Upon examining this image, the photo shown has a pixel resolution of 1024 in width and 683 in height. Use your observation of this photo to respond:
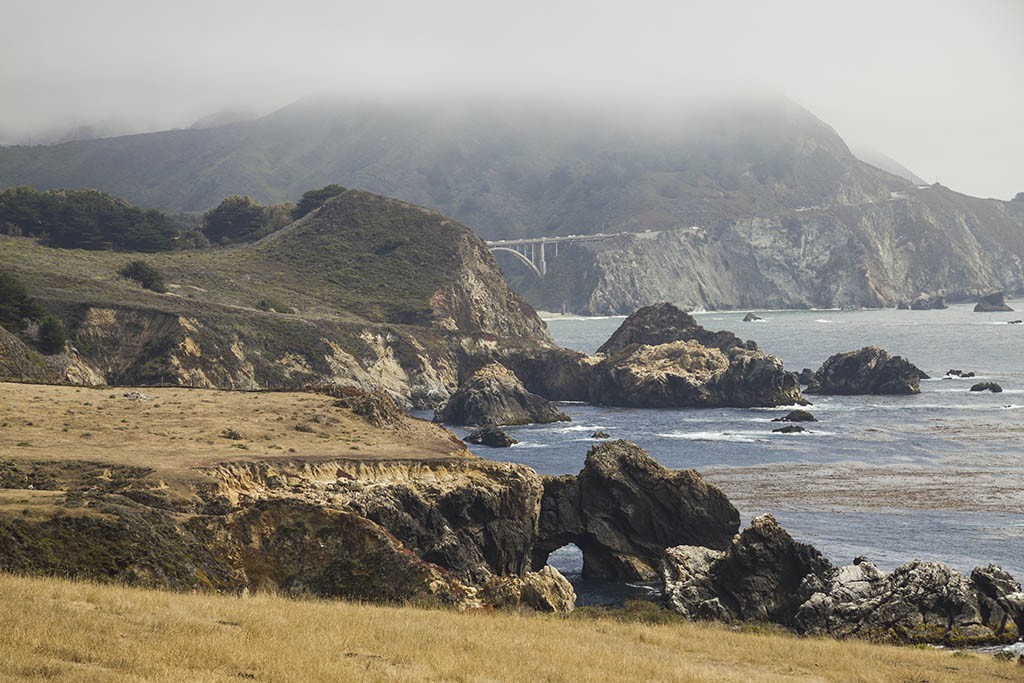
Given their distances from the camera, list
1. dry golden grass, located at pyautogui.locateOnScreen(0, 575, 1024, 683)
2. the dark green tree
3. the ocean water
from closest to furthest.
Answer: dry golden grass, located at pyautogui.locateOnScreen(0, 575, 1024, 683)
the ocean water
the dark green tree

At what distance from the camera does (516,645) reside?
2322cm

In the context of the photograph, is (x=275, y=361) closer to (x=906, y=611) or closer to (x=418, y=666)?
(x=906, y=611)

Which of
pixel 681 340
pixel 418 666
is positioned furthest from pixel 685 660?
pixel 681 340

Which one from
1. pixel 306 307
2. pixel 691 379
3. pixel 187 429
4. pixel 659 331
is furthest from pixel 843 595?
pixel 306 307

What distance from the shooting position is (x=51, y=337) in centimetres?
9194

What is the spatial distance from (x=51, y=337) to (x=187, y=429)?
51.9m

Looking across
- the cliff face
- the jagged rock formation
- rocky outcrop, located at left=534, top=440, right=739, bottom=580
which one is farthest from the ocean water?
the cliff face

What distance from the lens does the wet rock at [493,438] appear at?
3378 inches

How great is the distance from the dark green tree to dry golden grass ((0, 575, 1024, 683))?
548 feet

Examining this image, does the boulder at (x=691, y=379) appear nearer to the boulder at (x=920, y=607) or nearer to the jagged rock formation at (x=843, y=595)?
the jagged rock formation at (x=843, y=595)

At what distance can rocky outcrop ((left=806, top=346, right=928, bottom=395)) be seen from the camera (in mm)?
117938

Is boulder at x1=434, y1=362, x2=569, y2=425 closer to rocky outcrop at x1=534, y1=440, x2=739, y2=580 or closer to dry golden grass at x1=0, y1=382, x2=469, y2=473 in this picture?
dry golden grass at x1=0, y1=382, x2=469, y2=473

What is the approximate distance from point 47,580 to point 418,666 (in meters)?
A: 9.44

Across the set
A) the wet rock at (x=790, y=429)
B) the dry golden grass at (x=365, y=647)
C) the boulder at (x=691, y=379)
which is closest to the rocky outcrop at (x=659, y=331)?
the boulder at (x=691, y=379)
